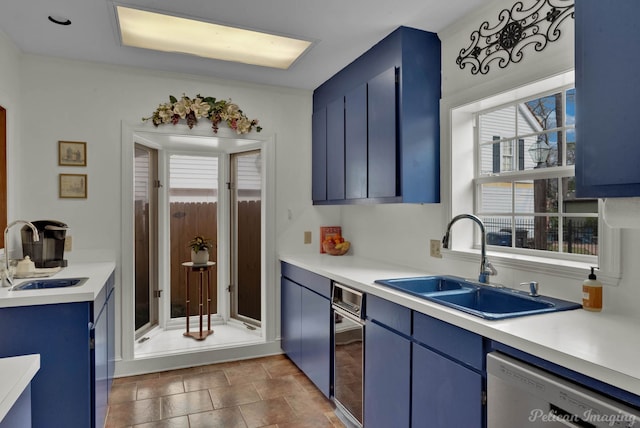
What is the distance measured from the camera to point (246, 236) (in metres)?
4.21

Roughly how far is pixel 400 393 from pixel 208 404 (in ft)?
4.83

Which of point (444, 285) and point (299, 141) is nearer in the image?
point (444, 285)

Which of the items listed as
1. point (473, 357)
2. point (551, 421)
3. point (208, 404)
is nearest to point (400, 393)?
point (473, 357)

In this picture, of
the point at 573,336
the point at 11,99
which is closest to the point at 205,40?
the point at 11,99

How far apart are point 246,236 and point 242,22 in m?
2.25

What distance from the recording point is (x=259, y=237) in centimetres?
405

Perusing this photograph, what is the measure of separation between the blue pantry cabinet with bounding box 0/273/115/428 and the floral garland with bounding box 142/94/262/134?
1754mm

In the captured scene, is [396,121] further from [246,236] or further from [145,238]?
[145,238]

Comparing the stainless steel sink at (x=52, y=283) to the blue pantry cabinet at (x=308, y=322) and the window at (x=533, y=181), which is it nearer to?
the blue pantry cabinet at (x=308, y=322)

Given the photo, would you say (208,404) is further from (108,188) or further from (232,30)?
(232,30)

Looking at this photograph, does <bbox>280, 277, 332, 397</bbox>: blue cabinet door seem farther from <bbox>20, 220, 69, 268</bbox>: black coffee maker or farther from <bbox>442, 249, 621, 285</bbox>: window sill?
<bbox>20, 220, 69, 268</bbox>: black coffee maker

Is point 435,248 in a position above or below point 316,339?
above

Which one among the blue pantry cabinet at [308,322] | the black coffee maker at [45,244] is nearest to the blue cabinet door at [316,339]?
the blue pantry cabinet at [308,322]

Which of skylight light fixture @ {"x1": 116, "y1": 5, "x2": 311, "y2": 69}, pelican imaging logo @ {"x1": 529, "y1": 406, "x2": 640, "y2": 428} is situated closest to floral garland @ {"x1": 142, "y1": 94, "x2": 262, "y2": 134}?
skylight light fixture @ {"x1": 116, "y1": 5, "x2": 311, "y2": 69}
